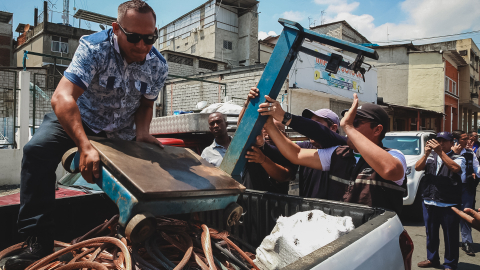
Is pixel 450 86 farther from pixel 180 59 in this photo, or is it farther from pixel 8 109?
pixel 8 109

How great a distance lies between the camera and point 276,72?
2.20 metres

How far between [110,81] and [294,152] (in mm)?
1447

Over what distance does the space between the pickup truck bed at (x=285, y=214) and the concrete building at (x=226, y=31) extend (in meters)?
23.2

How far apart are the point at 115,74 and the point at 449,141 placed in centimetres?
454

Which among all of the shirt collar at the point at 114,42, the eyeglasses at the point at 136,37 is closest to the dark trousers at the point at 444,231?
the eyeglasses at the point at 136,37

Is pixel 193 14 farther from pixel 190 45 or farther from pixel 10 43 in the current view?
pixel 10 43

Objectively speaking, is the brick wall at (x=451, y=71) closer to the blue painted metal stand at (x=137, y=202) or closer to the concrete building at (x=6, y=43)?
the blue painted metal stand at (x=137, y=202)

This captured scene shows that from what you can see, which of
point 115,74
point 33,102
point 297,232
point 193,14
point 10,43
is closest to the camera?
point 297,232

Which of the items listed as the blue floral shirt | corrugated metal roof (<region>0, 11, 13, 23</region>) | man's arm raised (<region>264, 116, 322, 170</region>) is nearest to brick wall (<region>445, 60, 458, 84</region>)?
man's arm raised (<region>264, 116, 322, 170</region>)

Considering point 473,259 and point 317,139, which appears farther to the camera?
point 473,259

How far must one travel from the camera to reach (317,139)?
2471 mm

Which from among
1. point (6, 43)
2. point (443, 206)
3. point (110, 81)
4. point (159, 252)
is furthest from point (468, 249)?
point (6, 43)

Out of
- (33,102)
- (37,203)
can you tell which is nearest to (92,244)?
(37,203)

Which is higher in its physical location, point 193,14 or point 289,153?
point 193,14
